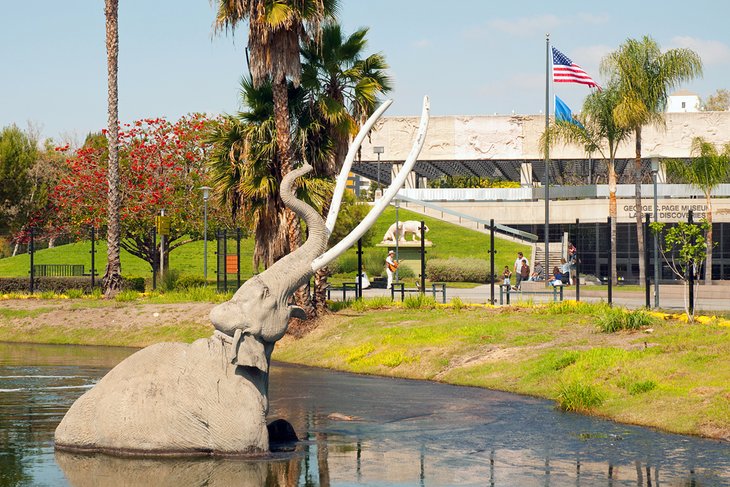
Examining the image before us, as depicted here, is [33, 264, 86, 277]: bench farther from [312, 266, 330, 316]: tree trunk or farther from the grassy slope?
the grassy slope

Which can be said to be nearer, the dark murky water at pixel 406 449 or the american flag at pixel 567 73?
the dark murky water at pixel 406 449

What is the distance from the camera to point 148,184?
44.1 metres

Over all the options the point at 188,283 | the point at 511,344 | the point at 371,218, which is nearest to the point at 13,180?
the point at 188,283

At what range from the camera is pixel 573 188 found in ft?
202

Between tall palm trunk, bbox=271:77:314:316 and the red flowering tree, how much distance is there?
58.4ft

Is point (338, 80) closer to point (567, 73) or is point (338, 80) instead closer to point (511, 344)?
point (511, 344)

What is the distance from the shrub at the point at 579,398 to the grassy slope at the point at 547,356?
0.07 metres

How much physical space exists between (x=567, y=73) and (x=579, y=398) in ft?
101

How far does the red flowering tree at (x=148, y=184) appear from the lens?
142 feet

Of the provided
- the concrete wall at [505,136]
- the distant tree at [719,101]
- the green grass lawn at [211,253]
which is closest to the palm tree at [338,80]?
the green grass lawn at [211,253]

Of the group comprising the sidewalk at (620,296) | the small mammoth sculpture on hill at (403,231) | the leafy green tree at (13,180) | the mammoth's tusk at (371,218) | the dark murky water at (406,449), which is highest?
the leafy green tree at (13,180)

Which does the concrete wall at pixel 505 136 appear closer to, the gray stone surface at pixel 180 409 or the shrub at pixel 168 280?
the shrub at pixel 168 280

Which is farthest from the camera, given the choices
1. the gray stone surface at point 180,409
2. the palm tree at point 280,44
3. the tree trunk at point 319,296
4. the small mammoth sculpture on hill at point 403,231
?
the small mammoth sculpture on hill at point 403,231

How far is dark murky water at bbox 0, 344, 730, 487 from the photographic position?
10.9 metres
